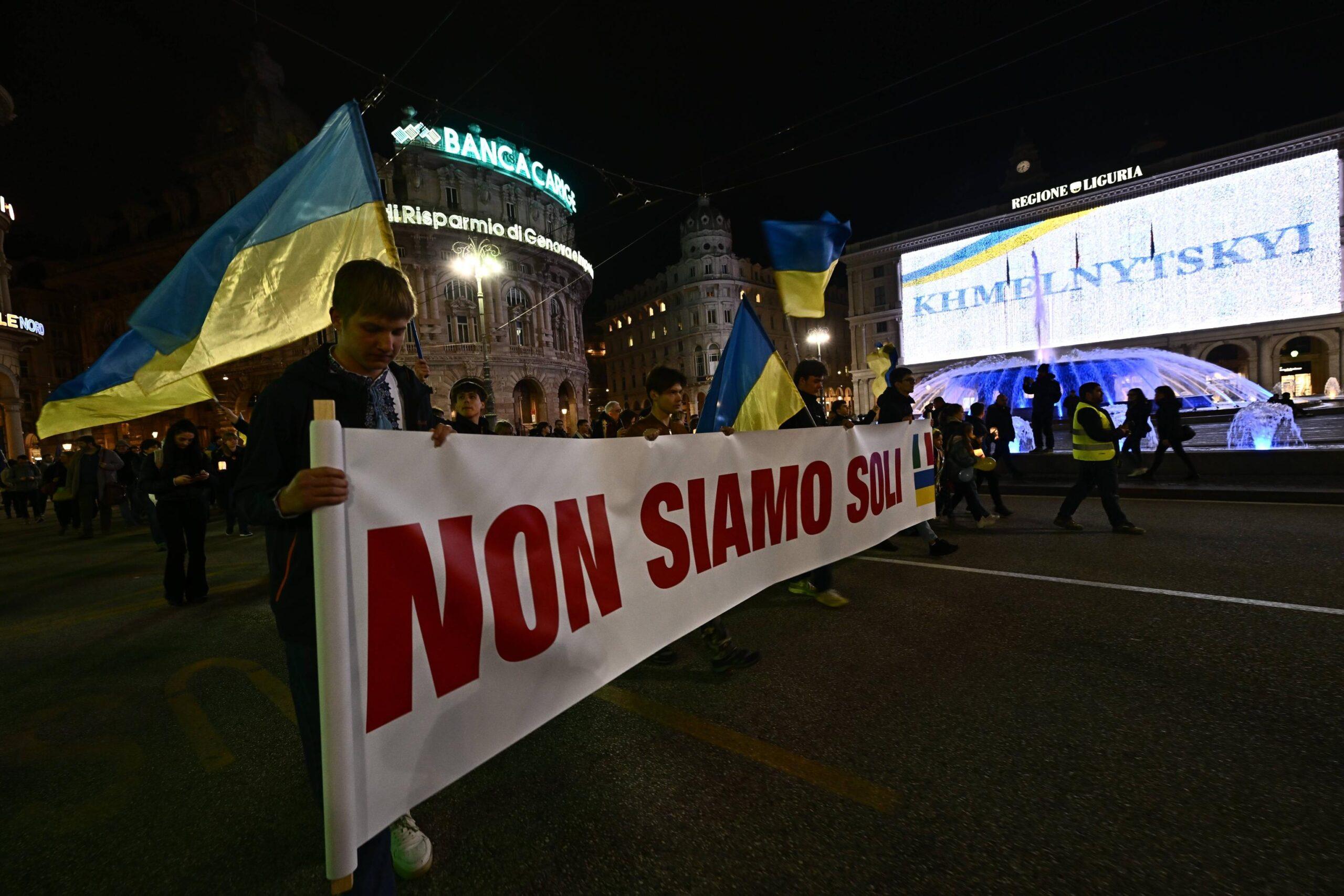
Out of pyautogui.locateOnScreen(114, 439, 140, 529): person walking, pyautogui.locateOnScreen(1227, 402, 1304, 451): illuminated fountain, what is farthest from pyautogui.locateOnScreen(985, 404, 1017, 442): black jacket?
pyautogui.locateOnScreen(114, 439, 140, 529): person walking

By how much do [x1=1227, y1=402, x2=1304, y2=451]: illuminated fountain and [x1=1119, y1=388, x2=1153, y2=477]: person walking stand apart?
3.95 meters

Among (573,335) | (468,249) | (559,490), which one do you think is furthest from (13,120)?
(559,490)

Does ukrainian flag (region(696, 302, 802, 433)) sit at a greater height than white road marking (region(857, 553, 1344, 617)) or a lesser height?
greater

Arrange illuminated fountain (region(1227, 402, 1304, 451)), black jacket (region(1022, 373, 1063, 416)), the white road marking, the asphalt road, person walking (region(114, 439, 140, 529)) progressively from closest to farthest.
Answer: the asphalt road
the white road marking
person walking (region(114, 439, 140, 529))
illuminated fountain (region(1227, 402, 1304, 451))
black jacket (region(1022, 373, 1063, 416))

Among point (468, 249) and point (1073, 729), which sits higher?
point (468, 249)

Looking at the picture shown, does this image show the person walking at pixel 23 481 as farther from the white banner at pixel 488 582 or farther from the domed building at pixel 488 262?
the domed building at pixel 488 262

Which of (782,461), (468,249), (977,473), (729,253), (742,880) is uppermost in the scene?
(729,253)

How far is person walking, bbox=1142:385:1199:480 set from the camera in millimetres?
9305

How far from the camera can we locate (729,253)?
71625 mm

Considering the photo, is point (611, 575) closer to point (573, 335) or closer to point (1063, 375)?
point (1063, 375)

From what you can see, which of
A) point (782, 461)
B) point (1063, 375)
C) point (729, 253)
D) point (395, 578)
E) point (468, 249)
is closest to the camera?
point (395, 578)

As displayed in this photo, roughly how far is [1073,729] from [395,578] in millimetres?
2900

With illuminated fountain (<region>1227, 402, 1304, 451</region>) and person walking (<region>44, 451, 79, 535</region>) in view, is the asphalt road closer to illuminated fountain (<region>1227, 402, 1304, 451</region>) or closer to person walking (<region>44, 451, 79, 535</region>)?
person walking (<region>44, 451, 79, 535</region>)

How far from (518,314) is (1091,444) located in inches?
1606
